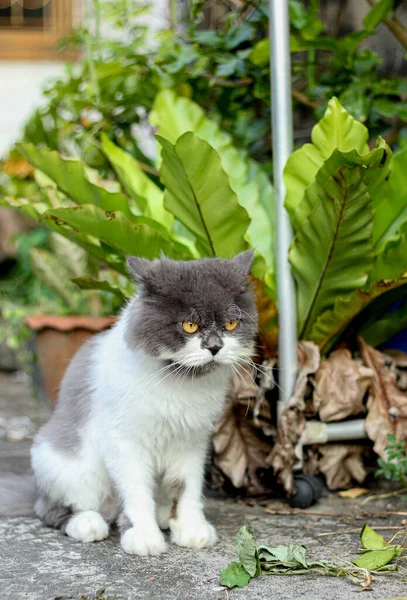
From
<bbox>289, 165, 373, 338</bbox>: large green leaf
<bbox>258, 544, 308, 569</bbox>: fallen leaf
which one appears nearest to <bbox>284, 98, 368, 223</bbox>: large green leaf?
<bbox>289, 165, 373, 338</bbox>: large green leaf

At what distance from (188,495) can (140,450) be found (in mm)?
225

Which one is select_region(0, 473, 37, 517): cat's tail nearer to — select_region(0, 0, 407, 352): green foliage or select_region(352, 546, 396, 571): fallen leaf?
select_region(0, 0, 407, 352): green foliage

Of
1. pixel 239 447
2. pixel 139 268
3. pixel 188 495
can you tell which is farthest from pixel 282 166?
pixel 188 495

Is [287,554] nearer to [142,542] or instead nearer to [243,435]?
[142,542]

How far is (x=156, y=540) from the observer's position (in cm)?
206

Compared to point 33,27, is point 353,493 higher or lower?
lower

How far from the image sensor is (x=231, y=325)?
2.02 metres

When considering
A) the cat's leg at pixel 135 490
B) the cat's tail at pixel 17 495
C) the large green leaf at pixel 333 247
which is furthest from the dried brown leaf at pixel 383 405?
the cat's tail at pixel 17 495

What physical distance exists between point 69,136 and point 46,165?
56.1 inches

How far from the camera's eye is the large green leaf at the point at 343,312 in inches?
101

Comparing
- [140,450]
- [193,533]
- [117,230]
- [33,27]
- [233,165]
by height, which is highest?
[33,27]

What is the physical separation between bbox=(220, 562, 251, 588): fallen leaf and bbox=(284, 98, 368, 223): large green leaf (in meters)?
1.27

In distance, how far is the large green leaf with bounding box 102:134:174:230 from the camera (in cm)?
306

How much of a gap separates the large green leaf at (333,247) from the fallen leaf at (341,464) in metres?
0.44
